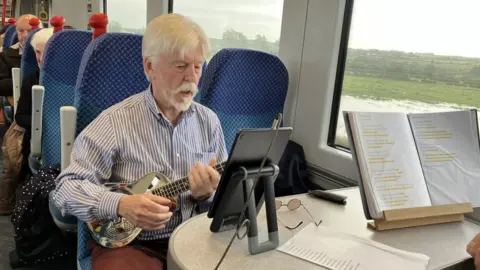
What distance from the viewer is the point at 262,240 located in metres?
1.08

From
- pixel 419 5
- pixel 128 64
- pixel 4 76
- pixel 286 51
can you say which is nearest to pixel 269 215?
pixel 128 64

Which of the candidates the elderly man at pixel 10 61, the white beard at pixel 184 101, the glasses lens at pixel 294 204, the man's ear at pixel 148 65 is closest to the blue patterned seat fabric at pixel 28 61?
the elderly man at pixel 10 61

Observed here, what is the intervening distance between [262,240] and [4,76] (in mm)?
3651

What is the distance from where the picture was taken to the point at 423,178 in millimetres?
1391

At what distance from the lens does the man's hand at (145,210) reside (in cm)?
114

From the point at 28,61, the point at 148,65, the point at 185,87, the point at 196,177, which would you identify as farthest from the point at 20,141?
the point at 196,177

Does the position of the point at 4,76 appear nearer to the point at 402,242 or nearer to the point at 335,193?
the point at 335,193

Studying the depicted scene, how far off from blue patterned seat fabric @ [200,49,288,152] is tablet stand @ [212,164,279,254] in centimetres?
89

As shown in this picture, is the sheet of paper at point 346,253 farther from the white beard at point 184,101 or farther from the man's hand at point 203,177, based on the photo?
the white beard at point 184,101

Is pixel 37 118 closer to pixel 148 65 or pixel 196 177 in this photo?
pixel 148 65

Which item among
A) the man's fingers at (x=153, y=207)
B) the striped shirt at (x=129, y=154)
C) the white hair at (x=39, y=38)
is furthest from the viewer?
the white hair at (x=39, y=38)

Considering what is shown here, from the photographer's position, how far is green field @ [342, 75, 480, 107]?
169cm

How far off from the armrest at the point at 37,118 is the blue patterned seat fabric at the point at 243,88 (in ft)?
2.76

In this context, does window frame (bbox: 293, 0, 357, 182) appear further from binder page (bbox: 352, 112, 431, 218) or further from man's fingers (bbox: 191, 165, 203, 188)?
man's fingers (bbox: 191, 165, 203, 188)
